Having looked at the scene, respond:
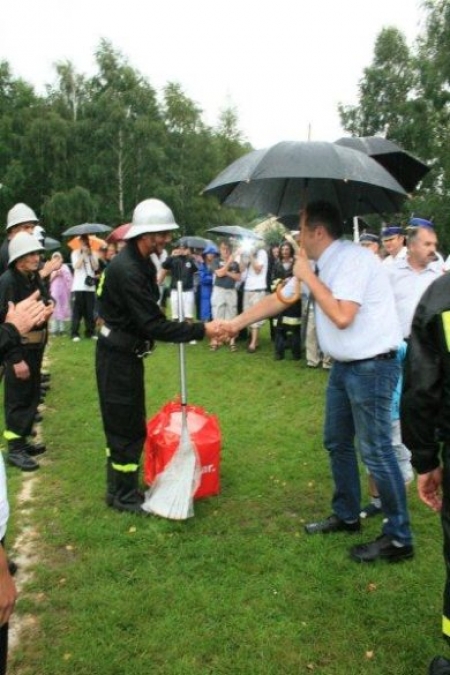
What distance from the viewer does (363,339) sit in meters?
3.36

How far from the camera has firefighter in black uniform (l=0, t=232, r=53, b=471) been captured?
5075 millimetres

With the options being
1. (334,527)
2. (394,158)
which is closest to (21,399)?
(334,527)

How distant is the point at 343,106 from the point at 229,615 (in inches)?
1387

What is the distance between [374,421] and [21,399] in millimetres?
3540

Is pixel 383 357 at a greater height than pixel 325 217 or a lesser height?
lesser

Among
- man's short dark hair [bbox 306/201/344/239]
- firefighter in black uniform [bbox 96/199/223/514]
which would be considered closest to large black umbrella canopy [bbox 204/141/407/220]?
man's short dark hair [bbox 306/201/344/239]

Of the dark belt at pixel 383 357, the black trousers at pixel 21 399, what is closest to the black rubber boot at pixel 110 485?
the black trousers at pixel 21 399

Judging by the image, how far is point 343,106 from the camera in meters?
33.9

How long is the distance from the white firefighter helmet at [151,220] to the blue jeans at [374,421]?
1.57m

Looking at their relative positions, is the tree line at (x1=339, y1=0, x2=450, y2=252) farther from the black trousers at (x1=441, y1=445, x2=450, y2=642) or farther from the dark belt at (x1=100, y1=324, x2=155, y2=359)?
the black trousers at (x1=441, y1=445, x2=450, y2=642)

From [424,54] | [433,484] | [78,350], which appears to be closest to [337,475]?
[433,484]

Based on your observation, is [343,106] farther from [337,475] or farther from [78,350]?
[337,475]

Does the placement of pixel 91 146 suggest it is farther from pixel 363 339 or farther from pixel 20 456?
pixel 363 339

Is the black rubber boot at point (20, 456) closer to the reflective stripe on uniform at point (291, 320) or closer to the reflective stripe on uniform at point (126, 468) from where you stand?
the reflective stripe on uniform at point (126, 468)
